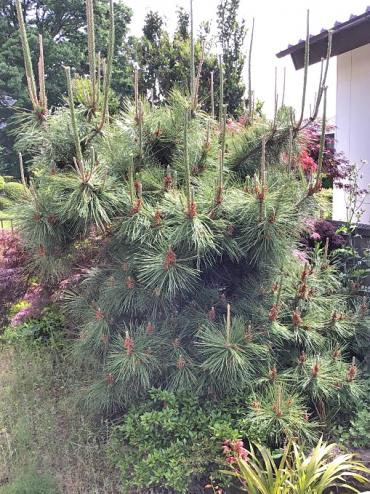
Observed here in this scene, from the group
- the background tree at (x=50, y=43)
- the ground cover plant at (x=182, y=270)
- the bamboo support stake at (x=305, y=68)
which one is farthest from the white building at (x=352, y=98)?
the background tree at (x=50, y=43)

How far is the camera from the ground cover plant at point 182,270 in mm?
2510

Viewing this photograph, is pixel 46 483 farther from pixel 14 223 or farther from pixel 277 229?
pixel 277 229

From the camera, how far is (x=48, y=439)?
9.80ft

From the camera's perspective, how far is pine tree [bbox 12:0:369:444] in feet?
8.30

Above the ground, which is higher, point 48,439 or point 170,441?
point 170,441

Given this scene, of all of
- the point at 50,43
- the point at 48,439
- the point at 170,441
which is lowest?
the point at 48,439

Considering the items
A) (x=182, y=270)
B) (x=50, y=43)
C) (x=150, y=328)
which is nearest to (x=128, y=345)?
(x=150, y=328)

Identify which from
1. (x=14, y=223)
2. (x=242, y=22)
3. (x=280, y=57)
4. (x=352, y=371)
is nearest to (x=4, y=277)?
(x=14, y=223)

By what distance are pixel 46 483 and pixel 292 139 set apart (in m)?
2.78

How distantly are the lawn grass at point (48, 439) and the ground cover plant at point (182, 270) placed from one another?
0.22 meters

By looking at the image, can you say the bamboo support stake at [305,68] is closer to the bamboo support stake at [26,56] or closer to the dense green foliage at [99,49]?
the bamboo support stake at [26,56]

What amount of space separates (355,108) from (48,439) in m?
5.18

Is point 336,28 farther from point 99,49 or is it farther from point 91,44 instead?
point 99,49

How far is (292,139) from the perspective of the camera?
2996mm
